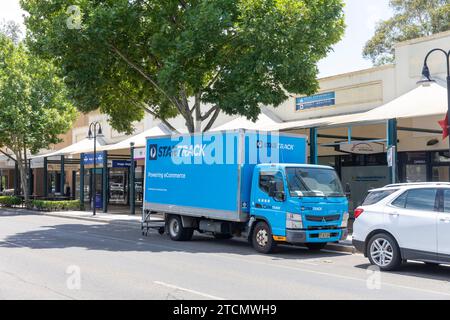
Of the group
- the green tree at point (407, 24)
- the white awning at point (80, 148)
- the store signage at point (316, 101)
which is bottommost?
the white awning at point (80, 148)

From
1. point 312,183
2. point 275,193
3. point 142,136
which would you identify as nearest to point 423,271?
point 312,183

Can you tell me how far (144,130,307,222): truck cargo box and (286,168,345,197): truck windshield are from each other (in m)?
1.26

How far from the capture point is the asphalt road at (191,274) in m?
8.62

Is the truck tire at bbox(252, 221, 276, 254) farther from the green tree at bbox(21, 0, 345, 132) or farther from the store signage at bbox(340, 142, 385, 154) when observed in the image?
the store signage at bbox(340, 142, 385, 154)

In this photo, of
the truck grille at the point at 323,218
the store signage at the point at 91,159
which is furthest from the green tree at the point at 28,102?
→ the truck grille at the point at 323,218

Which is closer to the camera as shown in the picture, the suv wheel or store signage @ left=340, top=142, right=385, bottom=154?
the suv wheel

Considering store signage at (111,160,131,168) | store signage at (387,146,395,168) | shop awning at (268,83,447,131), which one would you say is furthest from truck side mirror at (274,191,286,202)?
store signage at (111,160,131,168)

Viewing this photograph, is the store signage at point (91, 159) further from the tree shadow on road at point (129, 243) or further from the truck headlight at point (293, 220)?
the truck headlight at point (293, 220)

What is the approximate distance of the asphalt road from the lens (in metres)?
8.62

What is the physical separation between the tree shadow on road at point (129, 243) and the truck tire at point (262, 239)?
0.72 ft

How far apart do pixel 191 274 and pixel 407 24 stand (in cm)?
3521

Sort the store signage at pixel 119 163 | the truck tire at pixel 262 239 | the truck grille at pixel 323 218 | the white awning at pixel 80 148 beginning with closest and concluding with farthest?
the truck grille at pixel 323 218
the truck tire at pixel 262 239
the store signage at pixel 119 163
the white awning at pixel 80 148
